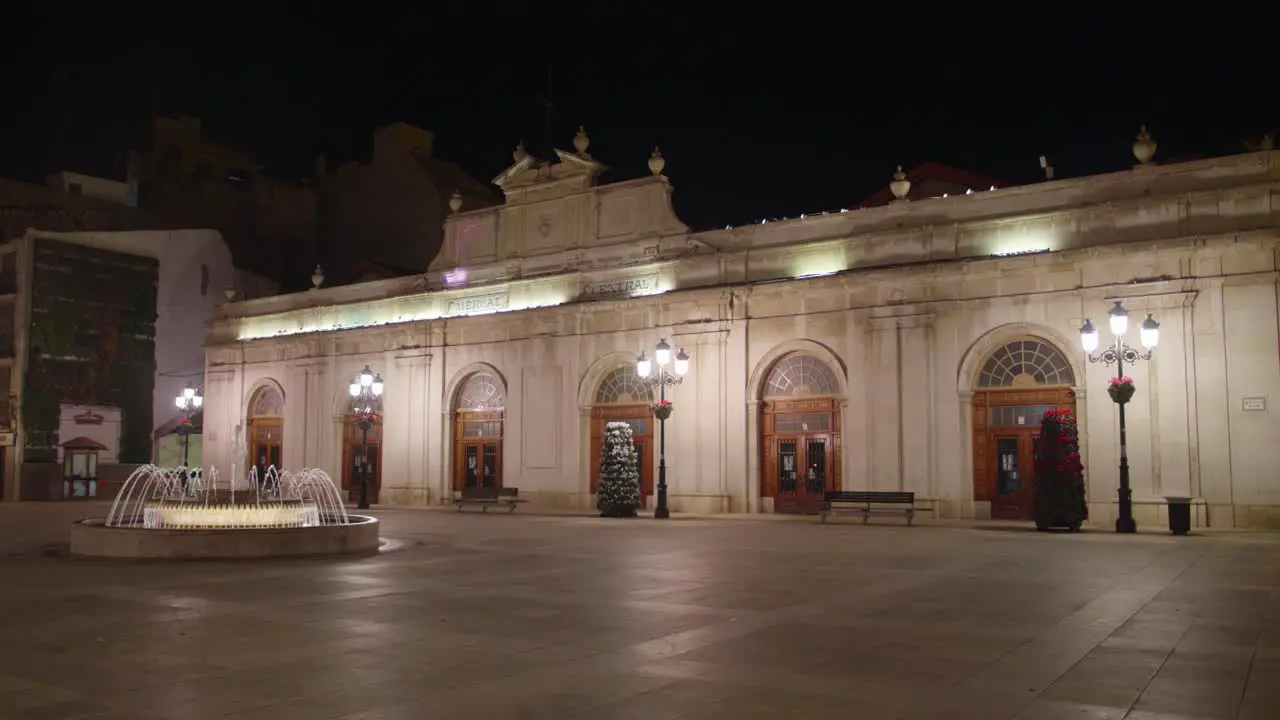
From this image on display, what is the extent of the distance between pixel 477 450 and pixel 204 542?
67.7 ft

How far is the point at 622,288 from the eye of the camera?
34375 millimetres

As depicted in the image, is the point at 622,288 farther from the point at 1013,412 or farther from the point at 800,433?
the point at 1013,412

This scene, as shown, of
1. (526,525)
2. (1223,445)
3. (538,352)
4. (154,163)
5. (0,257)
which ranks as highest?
(154,163)

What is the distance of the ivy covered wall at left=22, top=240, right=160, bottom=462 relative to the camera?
42875 mm

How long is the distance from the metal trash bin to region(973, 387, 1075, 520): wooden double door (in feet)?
16.0

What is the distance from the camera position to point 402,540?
2100cm

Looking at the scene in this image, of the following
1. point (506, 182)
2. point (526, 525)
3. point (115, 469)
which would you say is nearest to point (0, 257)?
point (115, 469)

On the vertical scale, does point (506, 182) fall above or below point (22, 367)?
above

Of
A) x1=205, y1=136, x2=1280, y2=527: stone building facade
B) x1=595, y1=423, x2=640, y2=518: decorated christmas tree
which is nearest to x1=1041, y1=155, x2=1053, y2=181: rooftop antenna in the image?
x1=205, y1=136, x2=1280, y2=527: stone building facade

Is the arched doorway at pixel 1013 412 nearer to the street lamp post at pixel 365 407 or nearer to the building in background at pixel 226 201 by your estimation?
the street lamp post at pixel 365 407

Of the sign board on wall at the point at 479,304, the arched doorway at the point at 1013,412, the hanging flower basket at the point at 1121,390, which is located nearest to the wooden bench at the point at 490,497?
the sign board on wall at the point at 479,304

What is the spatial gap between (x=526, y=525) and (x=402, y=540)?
5756 mm

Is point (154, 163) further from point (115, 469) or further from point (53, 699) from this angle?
point (53, 699)

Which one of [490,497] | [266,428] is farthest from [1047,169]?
[266,428]
